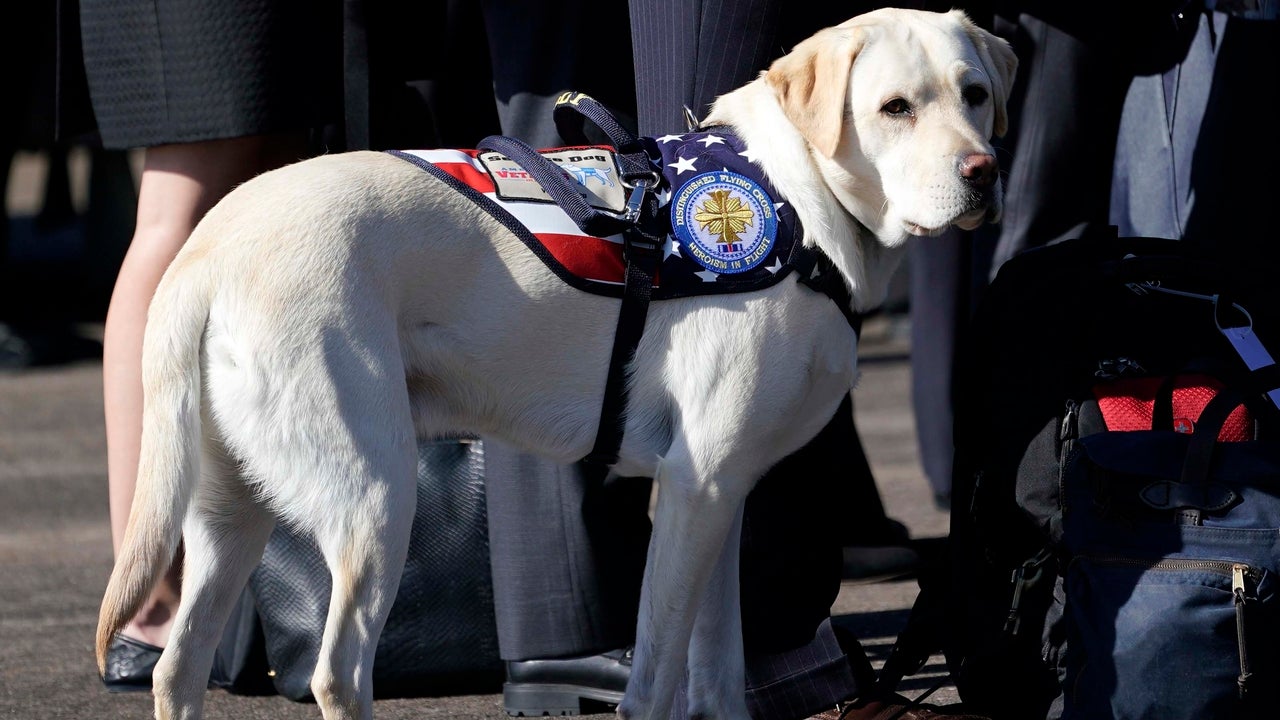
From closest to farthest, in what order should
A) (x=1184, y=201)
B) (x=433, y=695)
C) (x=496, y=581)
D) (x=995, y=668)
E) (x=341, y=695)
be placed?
(x=341, y=695)
(x=995, y=668)
(x=496, y=581)
(x=433, y=695)
(x=1184, y=201)

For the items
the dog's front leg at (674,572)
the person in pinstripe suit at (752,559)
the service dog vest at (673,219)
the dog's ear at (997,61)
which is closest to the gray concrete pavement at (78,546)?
→ the person in pinstripe suit at (752,559)

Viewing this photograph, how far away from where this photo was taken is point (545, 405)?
8.61 feet

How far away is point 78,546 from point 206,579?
8.42ft

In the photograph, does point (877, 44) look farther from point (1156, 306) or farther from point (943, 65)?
point (1156, 306)

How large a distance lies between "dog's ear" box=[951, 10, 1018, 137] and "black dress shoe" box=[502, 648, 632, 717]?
141 cm

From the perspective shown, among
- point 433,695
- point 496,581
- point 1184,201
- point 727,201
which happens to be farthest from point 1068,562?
point 1184,201

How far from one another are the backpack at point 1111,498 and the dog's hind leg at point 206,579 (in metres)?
1.30

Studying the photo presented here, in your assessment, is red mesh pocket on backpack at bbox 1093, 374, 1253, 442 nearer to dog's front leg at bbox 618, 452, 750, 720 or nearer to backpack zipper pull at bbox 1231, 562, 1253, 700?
backpack zipper pull at bbox 1231, 562, 1253, 700

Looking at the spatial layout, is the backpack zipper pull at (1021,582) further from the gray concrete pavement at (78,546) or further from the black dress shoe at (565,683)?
the black dress shoe at (565,683)

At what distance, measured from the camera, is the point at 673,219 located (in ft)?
8.55

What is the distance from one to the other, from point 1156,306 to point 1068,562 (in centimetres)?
56

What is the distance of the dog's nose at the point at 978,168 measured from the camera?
253 centimetres

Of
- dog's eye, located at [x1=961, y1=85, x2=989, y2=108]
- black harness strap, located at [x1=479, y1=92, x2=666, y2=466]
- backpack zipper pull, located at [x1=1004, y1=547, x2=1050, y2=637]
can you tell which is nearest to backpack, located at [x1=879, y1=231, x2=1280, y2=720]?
backpack zipper pull, located at [x1=1004, y1=547, x2=1050, y2=637]

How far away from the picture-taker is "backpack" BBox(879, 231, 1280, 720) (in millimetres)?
2506
